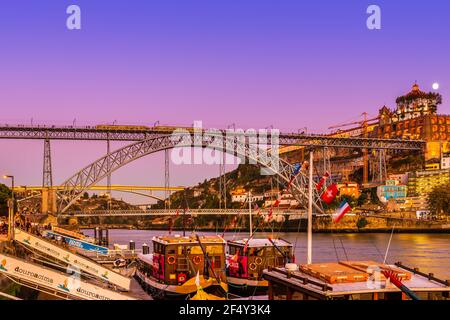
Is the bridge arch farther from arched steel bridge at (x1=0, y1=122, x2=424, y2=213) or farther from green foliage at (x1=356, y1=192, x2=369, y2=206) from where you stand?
green foliage at (x1=356, y1=192, x2=369, y2=206)

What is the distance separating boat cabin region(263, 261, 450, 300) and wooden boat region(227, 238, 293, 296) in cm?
977

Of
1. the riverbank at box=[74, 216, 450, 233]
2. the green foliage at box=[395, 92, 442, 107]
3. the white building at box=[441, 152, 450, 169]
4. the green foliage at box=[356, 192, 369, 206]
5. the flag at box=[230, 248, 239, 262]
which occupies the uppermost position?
the green foliage at box=[395, 92, 442, 107]

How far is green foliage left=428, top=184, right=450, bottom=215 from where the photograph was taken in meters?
66.4

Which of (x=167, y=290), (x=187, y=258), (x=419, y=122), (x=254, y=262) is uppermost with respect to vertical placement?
(x=419, y=122)

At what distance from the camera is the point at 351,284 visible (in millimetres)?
6012

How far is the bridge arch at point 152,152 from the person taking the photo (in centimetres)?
4919

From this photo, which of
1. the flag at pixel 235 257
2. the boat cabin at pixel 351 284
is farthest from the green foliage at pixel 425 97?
the boat cabin at pixel 351 284

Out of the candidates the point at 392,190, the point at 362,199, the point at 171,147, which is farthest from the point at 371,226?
the point at 171,147

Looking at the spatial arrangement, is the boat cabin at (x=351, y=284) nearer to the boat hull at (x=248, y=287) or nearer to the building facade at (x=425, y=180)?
the boat hull at (x=248, y=287)

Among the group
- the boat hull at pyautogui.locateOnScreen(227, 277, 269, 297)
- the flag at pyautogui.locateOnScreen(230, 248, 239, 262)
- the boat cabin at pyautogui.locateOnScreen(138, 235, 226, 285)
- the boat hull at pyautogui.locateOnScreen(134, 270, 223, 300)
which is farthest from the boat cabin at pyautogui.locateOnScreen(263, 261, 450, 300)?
the flag at pyautogui.locateOnScreen(230, 248, 239, 262)

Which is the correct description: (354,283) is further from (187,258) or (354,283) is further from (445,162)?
(445,162)

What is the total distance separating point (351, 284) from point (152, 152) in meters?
43.9

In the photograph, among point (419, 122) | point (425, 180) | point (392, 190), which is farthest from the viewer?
point (419, 122)

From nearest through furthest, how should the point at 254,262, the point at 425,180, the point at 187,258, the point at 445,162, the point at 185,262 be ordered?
the point at 187,258
the point at 185,262
the point at 254,262
the point at 425,180
the point at 445,162
